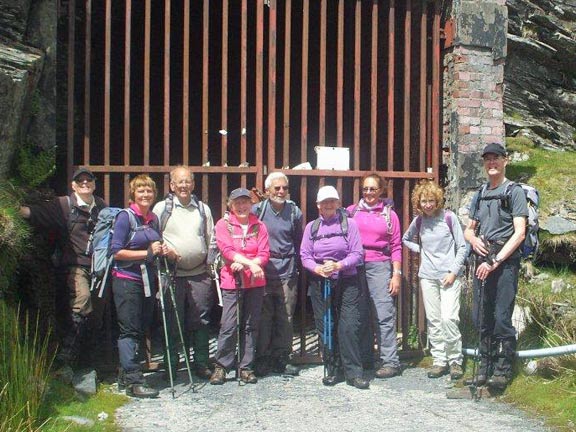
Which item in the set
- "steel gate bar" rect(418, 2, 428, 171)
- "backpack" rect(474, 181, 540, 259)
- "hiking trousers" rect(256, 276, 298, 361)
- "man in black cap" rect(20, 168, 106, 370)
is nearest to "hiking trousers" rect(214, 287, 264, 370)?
"hiking trousers" rect(256, 276, 298, 361)

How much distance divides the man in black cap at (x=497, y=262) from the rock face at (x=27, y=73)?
365 cm

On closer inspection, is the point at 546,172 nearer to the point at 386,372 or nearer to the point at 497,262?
the point at 497,262

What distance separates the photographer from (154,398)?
16.4 feet

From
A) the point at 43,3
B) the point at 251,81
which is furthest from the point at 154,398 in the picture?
the point at 251,81

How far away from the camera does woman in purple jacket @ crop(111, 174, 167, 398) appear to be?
498 centimetres

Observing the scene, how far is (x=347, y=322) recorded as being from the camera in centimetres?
543

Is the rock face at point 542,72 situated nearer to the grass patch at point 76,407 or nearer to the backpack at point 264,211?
the backpack at point 264,211

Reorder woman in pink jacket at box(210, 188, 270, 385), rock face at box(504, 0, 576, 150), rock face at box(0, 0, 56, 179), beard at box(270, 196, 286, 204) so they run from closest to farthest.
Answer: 1. rock face at box(0, 0, 56, 179)
2. woman in pink jacket at box(210, 188, 270, 385)
3. beard at box(270, 196, 286, 204)
4. rock face at box(504, 0, 576, 150)

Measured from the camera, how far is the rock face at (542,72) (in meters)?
10.6

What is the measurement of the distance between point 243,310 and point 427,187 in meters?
1.87

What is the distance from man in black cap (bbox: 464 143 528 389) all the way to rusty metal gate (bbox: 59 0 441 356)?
4.07ft

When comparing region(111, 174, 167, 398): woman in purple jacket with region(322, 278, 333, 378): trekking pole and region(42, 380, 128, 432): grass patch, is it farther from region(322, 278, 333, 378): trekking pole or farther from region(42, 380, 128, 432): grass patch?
region(322, 278, 333, 378): trekking pole

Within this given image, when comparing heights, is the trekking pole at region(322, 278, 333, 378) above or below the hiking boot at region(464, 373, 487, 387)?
above

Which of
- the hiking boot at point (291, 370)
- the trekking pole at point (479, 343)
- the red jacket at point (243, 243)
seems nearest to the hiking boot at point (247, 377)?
the hiking boot at point (291, 370)
